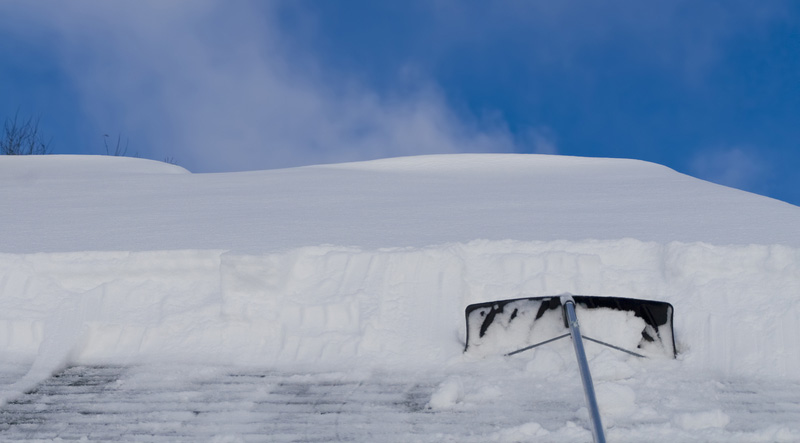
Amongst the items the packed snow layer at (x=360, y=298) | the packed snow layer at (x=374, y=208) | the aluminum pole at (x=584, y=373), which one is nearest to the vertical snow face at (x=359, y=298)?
the packed snow layer at (x=360, y=298)

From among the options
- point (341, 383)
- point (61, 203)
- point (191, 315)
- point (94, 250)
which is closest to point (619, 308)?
point (341, 383)

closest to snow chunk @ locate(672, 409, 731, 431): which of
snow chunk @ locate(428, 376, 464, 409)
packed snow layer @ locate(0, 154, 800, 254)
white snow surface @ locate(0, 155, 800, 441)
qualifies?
white snow surface @ locate(0, 155, 800, 441)

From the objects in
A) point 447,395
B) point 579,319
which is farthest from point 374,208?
point 447,395

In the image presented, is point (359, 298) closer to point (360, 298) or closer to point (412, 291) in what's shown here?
point (360, 298)

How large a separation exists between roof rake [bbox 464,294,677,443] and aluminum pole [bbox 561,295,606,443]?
41mm

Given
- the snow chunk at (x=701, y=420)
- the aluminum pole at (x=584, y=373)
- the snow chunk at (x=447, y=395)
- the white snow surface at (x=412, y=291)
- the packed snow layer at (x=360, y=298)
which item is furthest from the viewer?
the packed snow layer at (x=360, y=298)

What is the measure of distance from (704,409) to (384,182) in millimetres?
3572

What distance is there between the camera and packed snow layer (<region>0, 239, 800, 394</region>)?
2.45 metres

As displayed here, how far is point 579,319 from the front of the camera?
2445 millimetres

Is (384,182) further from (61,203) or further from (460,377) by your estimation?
(460,377)

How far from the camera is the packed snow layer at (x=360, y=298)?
2.45 m

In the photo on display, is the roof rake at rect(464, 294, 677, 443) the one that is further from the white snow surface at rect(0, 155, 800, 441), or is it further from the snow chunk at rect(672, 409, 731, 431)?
the snow chunk at rect(672, 409, 731, 431)

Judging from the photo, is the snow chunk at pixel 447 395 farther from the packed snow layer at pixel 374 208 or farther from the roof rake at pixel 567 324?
the packed snow layer at pixel 374 208

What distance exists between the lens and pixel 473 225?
11.2ft
